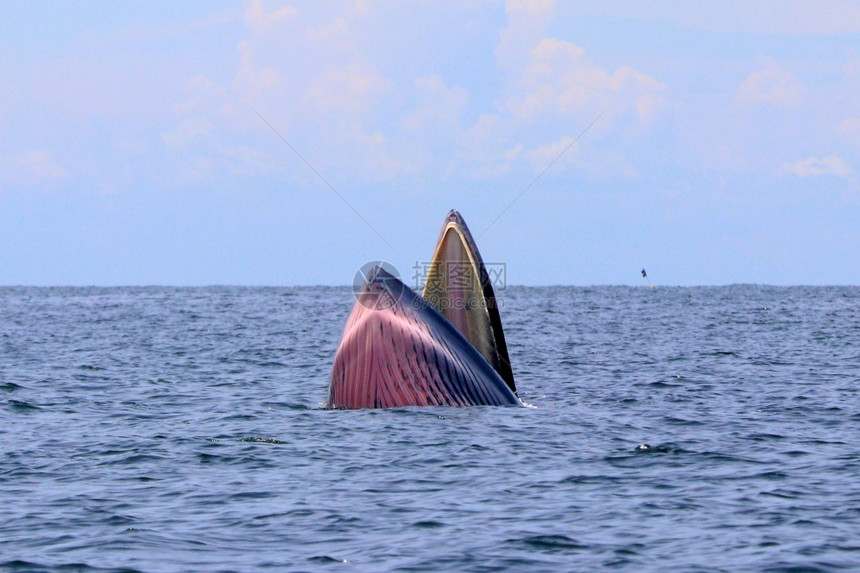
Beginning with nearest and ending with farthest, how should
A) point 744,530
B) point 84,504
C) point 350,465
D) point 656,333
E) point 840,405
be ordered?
1. point 744,530
2. point 84,504
3. point 350,465
4. point 840,405
5. point 656,333

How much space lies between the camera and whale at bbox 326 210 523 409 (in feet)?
58.2

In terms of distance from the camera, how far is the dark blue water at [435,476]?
12.0 metres

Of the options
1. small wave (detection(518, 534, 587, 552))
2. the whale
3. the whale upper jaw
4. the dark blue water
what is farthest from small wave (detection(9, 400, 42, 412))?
small wave (detection(518, 534, 587, 552))

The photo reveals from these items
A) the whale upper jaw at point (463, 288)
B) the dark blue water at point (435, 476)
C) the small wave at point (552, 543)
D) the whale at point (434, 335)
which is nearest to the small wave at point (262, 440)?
the dark blue water at point (435, 476)

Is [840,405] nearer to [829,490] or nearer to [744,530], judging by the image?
[829,490]

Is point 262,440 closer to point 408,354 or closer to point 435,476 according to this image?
point 408,354

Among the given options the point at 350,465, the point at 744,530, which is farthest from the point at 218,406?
the point at 744,530

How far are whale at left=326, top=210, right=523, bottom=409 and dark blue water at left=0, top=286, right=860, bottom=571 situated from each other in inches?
29.5

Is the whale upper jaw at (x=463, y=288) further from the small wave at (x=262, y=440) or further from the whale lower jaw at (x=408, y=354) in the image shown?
the small wave at (x=262, y=440)

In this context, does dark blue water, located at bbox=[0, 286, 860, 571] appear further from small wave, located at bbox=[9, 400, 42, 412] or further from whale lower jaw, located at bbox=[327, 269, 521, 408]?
whale lower jaw, located at bbox=[327, 269, 521, 408]

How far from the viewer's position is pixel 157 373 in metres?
32.1

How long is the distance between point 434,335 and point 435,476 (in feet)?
9.28

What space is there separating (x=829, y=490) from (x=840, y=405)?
917 centimetres

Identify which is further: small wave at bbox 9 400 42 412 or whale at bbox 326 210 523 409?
small wave at bbox 9 400 42 412
